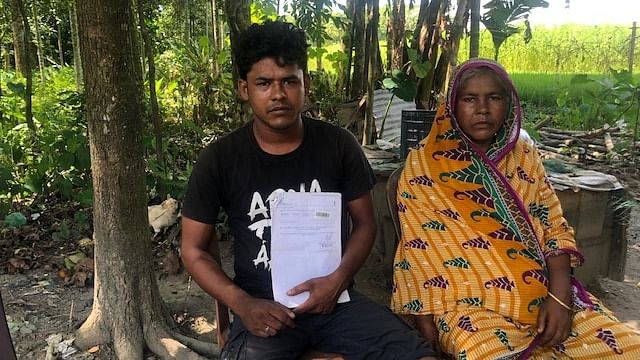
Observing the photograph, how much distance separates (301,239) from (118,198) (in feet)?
3.73

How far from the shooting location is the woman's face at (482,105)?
2.05 meters

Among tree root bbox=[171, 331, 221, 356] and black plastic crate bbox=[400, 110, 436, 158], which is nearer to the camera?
tree root bbox=[171, 331, 221, 356]

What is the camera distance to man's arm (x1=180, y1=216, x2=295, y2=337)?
1.71 meters

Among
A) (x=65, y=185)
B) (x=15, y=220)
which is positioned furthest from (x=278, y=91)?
(x=15, y=220)

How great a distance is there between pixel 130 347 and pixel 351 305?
4.46 feet

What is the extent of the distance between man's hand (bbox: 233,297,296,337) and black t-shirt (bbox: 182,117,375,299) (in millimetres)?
149

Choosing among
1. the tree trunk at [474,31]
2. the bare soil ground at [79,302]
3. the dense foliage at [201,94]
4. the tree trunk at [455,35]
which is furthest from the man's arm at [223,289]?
the tree trunk at [455,35]

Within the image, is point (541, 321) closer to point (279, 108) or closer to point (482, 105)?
point (482, 105)

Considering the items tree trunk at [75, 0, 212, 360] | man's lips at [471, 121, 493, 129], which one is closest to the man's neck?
man's lips at [471, 121, 493, 129]

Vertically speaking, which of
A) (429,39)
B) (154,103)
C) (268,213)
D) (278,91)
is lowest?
(268,213)

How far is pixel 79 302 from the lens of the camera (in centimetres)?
329

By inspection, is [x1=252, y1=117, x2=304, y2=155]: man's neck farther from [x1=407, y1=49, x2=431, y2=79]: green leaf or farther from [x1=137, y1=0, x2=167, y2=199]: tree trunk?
[x1=407, y1=49, x2=431, y2=79]: green leaf

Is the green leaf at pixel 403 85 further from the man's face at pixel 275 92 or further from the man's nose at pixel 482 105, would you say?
the man's face at pixel 275 92

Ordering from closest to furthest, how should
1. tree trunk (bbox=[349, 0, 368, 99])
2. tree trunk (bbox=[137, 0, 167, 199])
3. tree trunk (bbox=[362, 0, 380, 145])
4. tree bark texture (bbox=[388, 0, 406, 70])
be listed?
tree trunk (bbox=[137, 0, 167, 199]), tree trunk (bbox=[362, 0, 380, 145]), tree trunk (bbox=[349, 0, 368, 99]), tree bark texture (bbox=[388, 0, 406, 70])
